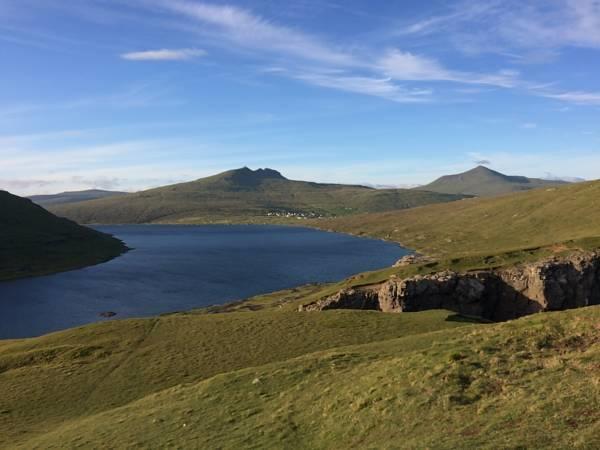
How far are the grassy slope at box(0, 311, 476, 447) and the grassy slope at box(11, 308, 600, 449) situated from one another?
573cm

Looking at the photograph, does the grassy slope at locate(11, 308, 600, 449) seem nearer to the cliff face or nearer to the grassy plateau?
the grassy plateau

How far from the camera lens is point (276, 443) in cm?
2377

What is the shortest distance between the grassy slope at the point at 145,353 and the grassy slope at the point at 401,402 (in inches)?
226

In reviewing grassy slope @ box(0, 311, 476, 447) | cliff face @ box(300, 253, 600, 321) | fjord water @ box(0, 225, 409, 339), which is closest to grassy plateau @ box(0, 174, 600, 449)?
grassy slope @ box(0, 311, 476, 447)

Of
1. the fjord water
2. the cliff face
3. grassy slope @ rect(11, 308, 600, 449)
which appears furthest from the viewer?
the fjord water

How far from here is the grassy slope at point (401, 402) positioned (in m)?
19.0

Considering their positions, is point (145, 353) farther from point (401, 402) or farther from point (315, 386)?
point (401, 402)

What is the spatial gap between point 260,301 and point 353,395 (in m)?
105

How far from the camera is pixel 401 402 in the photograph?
23906 millimetres

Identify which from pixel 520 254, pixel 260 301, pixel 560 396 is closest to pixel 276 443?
pixel 560 396

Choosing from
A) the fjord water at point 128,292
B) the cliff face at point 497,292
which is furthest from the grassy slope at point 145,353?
the fjord water at point 128,292

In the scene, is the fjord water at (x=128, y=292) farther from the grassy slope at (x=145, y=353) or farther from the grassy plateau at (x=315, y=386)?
the grassy plateau at (x=315, y=386)

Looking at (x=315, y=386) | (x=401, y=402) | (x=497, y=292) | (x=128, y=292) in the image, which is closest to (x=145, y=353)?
(x=315, y=386)

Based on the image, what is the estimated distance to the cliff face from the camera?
246ft
